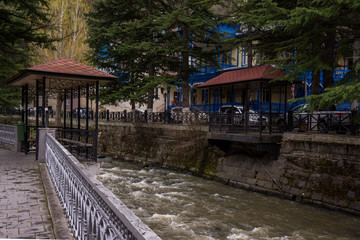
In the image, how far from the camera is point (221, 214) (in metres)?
10.6

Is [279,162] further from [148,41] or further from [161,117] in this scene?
[148,41]

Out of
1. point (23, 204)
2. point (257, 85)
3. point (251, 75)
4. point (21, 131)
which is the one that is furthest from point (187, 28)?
point (23, 204)

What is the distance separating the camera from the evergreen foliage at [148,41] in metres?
20.1

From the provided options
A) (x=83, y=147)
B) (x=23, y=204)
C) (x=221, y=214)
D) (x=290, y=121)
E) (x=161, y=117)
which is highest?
(x=161, y=117)

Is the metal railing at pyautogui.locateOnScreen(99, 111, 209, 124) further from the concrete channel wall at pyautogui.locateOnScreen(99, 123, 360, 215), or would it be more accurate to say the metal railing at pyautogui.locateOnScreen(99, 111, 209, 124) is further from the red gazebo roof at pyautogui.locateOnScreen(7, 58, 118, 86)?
the red gazebo roof at pyautogui.locateOnScreen(7, 58, 118, 86)

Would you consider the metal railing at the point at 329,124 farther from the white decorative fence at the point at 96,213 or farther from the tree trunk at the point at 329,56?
the white decorative fence at the point at 96,213

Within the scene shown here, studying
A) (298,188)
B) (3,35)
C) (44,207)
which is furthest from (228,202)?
(3,35)

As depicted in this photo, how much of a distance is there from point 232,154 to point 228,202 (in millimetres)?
3852

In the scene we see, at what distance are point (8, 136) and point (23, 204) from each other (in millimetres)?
9869

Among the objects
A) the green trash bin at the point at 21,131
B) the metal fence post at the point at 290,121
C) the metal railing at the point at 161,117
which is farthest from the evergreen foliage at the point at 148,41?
the metal fence post at the point at 290,121

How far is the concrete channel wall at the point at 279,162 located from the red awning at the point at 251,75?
2.58 metres

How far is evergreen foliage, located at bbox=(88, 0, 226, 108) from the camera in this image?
2009 cm

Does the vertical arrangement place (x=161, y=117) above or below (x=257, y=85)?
below

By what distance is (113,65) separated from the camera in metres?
24.7
